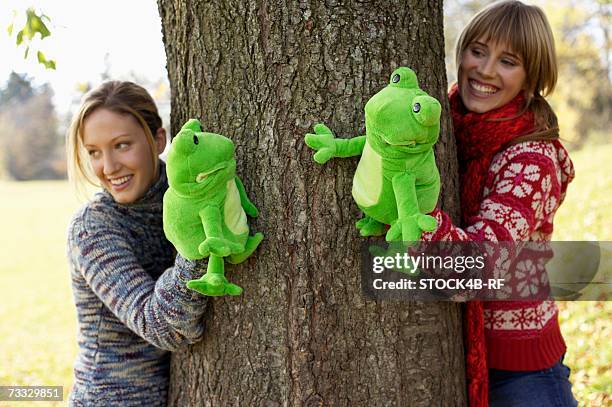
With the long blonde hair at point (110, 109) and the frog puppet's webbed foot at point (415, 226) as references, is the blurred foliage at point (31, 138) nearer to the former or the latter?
the long blonde hair at point (110, 109)

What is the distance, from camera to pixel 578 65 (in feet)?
63.7

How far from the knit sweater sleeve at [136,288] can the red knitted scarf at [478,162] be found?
34.0 inches

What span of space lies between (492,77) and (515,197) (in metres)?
0.48

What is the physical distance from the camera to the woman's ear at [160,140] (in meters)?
2.19

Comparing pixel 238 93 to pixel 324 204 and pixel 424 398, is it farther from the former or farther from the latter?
pixel 424 398

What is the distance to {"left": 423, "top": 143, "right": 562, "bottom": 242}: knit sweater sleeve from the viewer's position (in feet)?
5.73

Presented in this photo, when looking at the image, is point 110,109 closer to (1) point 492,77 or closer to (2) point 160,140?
(2) point 160,140

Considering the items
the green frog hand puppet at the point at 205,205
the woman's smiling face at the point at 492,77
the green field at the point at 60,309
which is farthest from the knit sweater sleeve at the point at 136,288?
the green field at the point at 60,309

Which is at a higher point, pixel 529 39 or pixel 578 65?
pixel 578 65

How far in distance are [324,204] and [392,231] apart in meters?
0.28

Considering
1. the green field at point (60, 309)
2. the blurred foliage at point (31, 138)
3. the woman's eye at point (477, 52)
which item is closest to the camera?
the woman's eye at point (477, 52)

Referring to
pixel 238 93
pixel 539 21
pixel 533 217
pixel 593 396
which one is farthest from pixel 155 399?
pixel 593 396

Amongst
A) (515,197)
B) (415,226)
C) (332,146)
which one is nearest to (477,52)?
Answer: (515,197)

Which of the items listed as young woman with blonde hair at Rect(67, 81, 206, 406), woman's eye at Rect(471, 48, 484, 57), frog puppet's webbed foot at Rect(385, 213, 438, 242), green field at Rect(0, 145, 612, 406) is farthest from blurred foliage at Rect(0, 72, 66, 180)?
frog puppet's webbed foot at Rect(385, 213, 438, 242)
